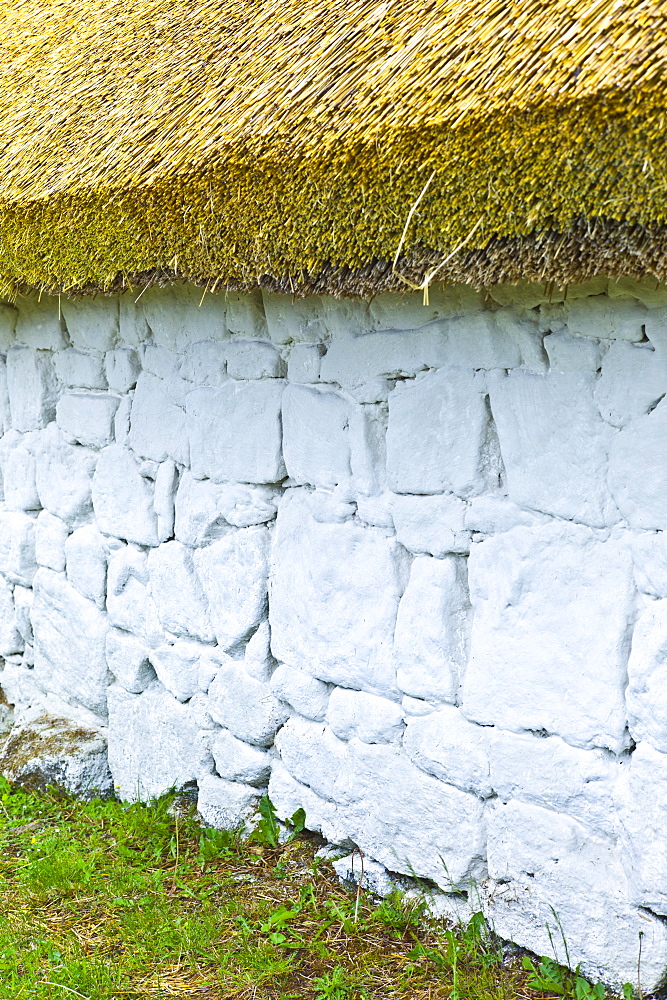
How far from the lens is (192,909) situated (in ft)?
8.13

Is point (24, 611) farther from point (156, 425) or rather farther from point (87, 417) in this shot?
point (156, 425)

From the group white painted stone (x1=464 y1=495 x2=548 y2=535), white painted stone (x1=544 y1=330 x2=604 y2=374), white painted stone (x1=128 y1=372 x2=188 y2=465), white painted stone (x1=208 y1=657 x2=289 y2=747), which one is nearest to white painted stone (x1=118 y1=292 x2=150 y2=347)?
white painted stone (x1=128 y1=372 x2=188 y2=465)

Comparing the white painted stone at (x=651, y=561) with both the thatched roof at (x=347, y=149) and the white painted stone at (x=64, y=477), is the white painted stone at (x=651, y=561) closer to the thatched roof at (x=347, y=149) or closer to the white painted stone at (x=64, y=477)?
the thatched roof at (x=347, y=149)

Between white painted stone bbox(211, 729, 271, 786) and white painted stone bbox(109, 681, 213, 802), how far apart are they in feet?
0.19

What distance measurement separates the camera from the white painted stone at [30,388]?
3281mm

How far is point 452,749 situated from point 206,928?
80cm

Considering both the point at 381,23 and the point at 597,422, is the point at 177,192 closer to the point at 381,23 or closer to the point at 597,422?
the point at 381,23

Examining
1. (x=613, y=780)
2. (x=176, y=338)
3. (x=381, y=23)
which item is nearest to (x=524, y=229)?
(x=381, y=23)

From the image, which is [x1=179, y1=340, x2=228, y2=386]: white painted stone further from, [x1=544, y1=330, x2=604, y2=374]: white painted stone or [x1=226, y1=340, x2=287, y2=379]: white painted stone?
[x1=544, y1=330, x2=604, y2=374]: white painted stone

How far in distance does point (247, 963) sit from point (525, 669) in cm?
97

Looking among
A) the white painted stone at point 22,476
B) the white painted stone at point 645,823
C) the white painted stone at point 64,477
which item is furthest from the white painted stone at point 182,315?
the white painted stone at point 645,823

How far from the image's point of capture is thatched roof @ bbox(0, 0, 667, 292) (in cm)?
140

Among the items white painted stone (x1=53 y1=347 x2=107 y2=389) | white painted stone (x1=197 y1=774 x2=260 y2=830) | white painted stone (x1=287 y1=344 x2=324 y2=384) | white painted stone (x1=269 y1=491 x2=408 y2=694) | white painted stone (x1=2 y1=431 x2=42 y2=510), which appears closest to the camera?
white painted stone (x1=269 y1=491 x2=408 y2=694)

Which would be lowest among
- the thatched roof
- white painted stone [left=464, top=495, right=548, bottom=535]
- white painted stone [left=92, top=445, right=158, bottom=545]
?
white painted stone [left=92, top=445, right=158, bottom=545]
